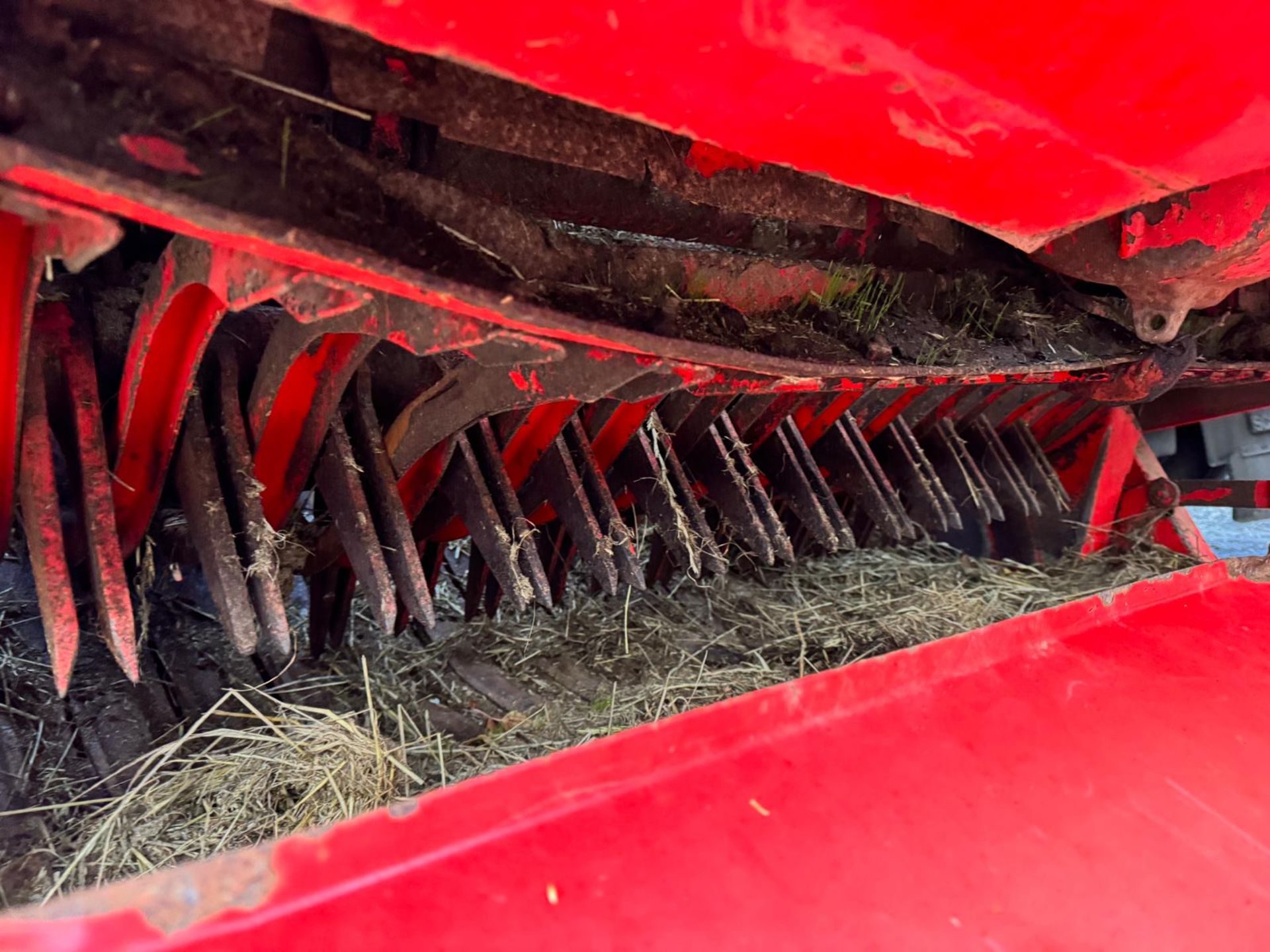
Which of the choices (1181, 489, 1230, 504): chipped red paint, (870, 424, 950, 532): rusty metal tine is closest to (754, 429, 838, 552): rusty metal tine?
(870, 424, 950, 532): rusty metal tine

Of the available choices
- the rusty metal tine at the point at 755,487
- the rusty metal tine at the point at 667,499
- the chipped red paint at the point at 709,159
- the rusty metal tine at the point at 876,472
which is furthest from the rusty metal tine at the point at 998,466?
the chipped red paint at the point at 709,159

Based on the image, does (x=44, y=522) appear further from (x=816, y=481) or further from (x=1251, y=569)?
(x=1251, y=569)

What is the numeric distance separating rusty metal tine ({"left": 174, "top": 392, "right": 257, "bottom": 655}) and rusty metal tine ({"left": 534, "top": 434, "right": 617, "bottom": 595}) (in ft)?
2.47

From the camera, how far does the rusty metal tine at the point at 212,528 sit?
1.53m

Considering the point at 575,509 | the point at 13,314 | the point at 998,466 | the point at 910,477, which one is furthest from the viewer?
the point at 998,466

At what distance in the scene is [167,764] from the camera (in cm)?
178

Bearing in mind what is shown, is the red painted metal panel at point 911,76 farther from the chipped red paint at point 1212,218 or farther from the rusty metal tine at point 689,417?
the rusty metal tine at point 689,417

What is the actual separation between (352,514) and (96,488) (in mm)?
452

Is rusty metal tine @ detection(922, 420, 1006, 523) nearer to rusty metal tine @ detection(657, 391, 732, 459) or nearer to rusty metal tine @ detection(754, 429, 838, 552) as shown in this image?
rusty metal tine @ detection(754, 429, 838, 552)

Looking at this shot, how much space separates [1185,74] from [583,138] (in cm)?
73

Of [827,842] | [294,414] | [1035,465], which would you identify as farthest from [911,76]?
[1035,465]

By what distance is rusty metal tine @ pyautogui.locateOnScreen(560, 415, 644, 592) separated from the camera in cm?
207

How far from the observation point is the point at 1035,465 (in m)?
3.22

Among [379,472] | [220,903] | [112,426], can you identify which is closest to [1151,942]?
[220,903]
